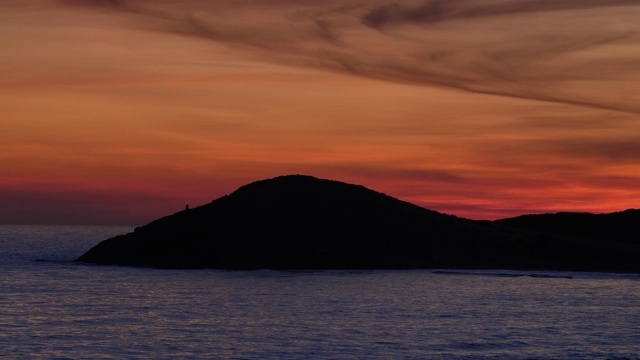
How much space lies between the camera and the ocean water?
160 feet

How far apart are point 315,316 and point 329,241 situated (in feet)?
193

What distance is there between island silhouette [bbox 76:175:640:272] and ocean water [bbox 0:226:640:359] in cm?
1298

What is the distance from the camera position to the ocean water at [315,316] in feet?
160

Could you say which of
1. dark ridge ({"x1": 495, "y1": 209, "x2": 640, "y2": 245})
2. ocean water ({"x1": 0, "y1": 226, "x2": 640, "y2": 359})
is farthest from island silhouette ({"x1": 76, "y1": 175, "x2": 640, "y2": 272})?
dark ridge ({"x1": 495, "y1": 209, "x2": 640, "y2": 245})

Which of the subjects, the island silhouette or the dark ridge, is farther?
the dark ridge

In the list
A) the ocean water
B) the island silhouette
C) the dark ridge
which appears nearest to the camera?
the ocean water

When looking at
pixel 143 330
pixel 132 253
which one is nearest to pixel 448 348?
pixel 143 330

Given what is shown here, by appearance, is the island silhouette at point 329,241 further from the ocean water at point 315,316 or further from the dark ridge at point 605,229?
the dark ridge at point 605,229

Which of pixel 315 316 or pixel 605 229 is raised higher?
pixel 605 229

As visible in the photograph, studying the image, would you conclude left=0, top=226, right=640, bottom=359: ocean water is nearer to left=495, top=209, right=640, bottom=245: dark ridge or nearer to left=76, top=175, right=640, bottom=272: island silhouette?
left=76, top=175, right=640, bottom=272: island silhouette

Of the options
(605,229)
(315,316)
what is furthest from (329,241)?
(605,229)

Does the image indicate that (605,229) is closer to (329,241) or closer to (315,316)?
(329,241)

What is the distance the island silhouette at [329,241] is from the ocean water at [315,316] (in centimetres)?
1298

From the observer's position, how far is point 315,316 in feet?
210
